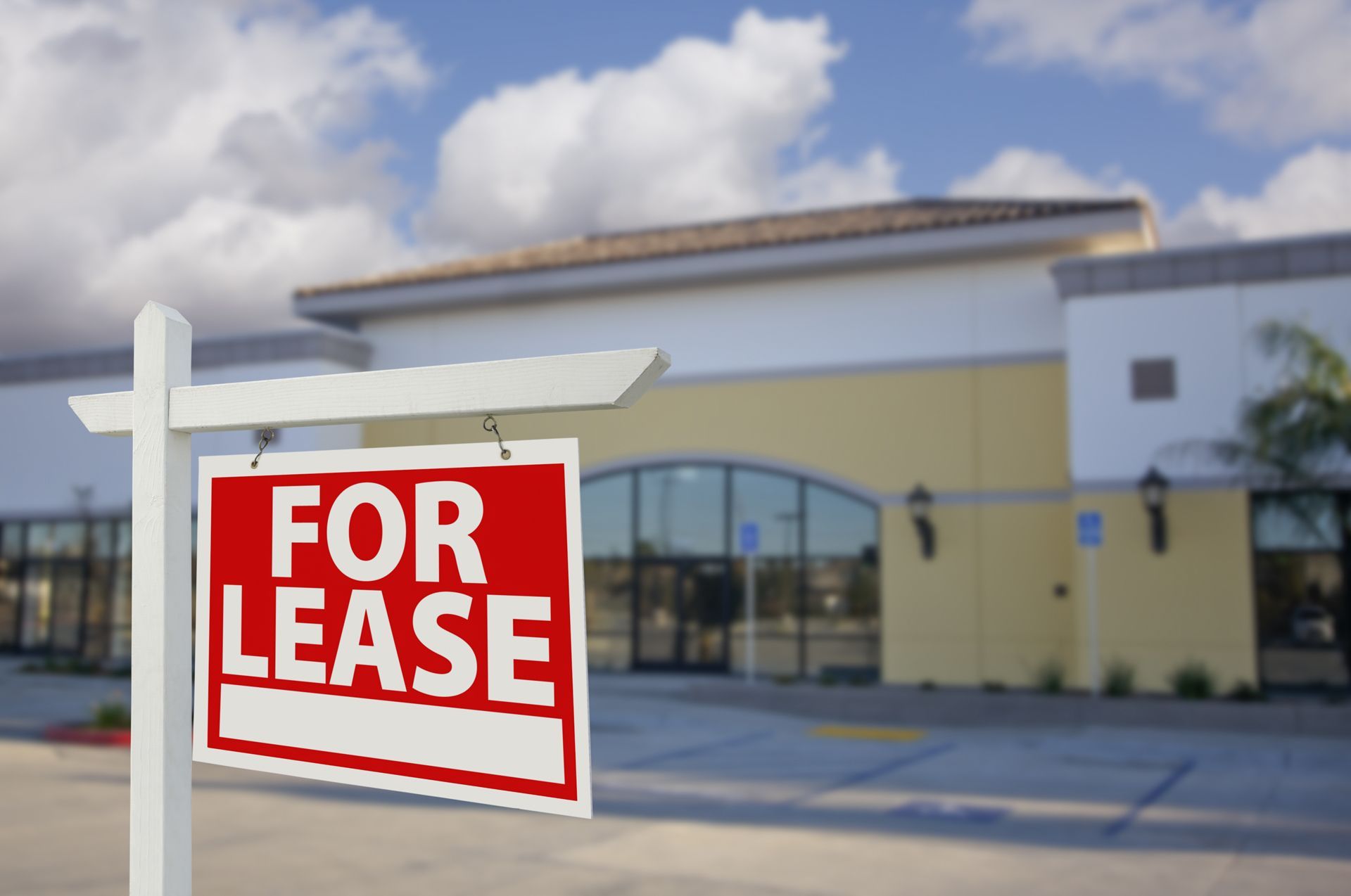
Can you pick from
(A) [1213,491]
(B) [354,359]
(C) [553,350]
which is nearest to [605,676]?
(C) [553,350]

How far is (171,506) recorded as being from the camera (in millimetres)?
2674

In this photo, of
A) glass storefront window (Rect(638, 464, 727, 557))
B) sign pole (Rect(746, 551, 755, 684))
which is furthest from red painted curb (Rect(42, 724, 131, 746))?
glass storefront window (Rect(638, 464, 727, 557))

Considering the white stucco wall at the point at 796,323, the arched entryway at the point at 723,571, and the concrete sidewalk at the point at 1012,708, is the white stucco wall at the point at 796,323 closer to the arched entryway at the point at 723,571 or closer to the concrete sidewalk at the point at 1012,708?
the arched entryway at the point at 723,571

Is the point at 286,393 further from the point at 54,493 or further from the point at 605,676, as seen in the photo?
the point at 54,493

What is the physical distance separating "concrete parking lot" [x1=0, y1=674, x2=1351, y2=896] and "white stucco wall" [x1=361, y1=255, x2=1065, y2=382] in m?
8.55

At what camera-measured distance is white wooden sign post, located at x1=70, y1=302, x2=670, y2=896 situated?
8.42 feet

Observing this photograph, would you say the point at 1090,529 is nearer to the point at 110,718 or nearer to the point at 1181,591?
the point at 1181,591

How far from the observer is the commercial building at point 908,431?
1881 centimetres

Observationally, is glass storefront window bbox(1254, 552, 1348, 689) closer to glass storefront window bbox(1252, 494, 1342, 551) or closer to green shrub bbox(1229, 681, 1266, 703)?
glass storefront window bbox(1252, 494, 1342, 551)

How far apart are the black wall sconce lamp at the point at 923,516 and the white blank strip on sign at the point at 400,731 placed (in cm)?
1931

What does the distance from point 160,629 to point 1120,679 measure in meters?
18.1

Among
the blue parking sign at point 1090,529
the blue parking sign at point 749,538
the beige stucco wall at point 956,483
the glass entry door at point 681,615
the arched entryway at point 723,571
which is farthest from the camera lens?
the glass entry door at point 681,615

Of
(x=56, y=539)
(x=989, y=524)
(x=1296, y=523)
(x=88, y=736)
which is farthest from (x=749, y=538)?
(x=56, y=539)

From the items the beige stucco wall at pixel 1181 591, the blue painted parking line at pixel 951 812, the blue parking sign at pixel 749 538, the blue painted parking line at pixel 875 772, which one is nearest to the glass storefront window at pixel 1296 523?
the beige stucco wall at pixel 1181 591
